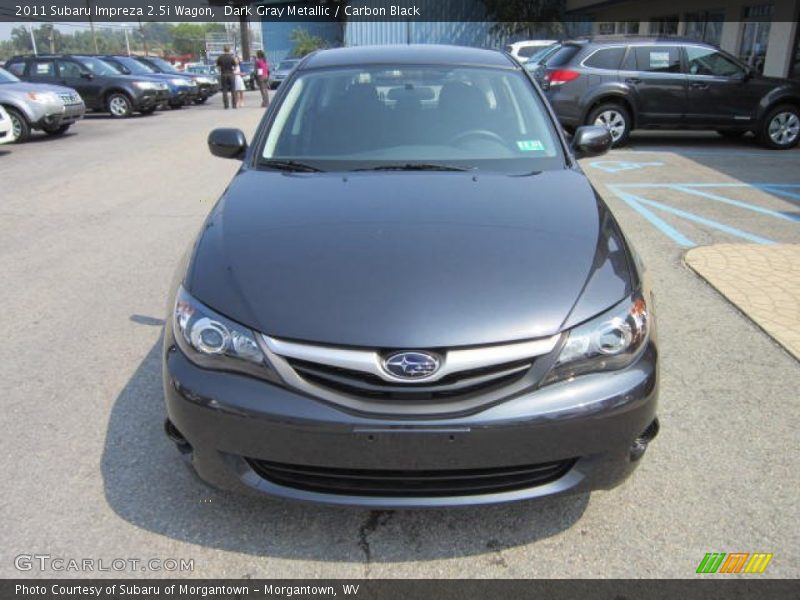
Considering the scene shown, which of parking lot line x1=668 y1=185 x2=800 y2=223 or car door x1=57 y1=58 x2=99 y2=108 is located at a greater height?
car door x1=57 y1=58 x2=99 y2=108

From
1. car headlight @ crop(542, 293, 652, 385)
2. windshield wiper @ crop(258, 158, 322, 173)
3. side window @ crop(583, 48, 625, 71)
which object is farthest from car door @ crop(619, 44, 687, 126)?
car headlight @ crop(542, 293, 652, 385)

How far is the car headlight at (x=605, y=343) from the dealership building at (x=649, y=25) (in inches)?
547

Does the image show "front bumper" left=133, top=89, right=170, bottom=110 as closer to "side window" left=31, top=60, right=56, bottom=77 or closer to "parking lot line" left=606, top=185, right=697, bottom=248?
"side window" left=31, top=60, right=56, bottom=77

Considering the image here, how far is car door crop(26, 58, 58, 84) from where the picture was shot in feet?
60.6

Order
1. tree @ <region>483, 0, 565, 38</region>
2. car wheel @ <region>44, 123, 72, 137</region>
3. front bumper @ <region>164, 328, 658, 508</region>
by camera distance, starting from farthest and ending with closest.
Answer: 1. tree @ <region>483, 0, 565, 38</region>
2. car wheel @ <region>44, 123, 72, 137</region>
3. front bumper @ <region>164, 328, 658, 508</region>

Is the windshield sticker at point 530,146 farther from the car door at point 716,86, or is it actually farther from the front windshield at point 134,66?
the front windshield at point 134,66

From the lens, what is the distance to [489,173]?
328cm

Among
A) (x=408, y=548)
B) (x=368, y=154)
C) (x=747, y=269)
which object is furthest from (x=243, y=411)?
(x=747, y=269)

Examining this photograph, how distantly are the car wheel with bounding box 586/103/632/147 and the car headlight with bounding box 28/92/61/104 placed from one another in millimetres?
10330

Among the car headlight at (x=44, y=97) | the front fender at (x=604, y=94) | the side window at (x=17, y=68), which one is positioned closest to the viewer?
the front fender at (x=604, y=94)

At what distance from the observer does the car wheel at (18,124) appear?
13094 millimetres

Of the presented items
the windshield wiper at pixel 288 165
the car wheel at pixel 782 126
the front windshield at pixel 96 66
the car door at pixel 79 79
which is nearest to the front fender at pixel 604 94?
the car wheel at pixel 782 126

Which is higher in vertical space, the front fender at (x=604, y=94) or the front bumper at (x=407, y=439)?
the front fender at (x=604, y=94)

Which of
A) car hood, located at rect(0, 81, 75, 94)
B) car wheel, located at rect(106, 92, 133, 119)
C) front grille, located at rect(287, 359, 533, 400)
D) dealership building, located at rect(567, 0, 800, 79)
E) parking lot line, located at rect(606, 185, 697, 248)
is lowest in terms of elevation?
parking lot line, located at rect(606, 185, 697, 248)
